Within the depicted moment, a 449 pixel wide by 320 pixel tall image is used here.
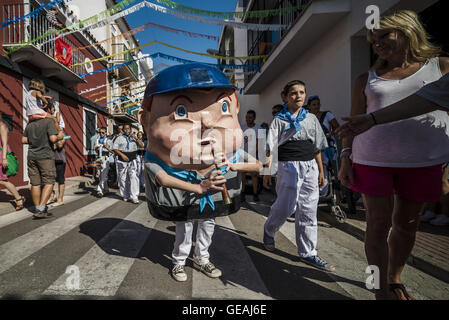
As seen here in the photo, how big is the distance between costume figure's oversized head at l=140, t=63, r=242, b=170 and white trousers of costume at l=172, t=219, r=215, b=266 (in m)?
0.66

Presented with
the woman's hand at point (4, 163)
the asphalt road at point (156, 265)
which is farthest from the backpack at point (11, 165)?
the asphalt road at point (156, 265)

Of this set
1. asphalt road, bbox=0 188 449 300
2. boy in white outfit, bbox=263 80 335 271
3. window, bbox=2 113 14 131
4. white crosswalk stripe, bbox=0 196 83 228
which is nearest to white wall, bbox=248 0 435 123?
boy in white outfit, bbox=263 80 335 271

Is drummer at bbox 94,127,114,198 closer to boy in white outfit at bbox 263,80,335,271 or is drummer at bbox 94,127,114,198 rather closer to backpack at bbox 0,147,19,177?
backpack at bbox 0,147,19,177

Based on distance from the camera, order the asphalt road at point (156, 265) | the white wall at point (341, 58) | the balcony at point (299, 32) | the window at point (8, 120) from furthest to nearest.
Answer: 1. the window at point (8, 120)
2. the balcony at point (299, 32)
3. the white wall at point (341, 58)
4. the asphalt road at point (156, 265)

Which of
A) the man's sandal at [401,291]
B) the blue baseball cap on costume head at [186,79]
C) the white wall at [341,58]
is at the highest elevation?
the white wall at [341,58]

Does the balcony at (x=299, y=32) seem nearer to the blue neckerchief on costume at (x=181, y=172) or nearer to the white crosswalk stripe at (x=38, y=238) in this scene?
the blue neckerchief on costume at (x=181, y=172)

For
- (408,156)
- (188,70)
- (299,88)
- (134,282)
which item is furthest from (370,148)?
(134,282)

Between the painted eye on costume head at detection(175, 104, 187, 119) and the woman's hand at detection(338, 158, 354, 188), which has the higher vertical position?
the painted eye on costume head at detection(175, 104, 187, 119)

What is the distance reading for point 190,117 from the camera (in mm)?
1666

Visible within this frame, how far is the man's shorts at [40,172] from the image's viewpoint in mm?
4004

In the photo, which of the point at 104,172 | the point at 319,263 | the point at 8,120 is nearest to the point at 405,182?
the point at 319,263

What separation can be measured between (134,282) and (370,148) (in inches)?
82.0

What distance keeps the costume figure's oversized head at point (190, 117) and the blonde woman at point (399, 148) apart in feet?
3.14

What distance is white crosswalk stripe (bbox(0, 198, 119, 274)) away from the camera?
2.56 m
